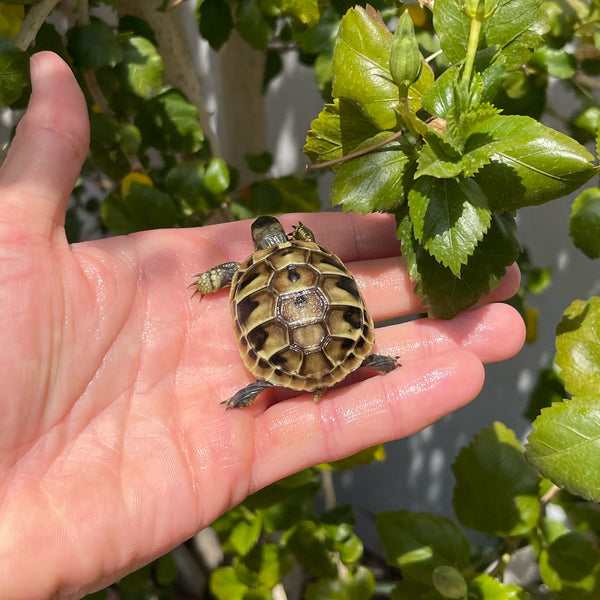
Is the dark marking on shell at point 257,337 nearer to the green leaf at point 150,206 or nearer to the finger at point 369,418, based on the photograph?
the finger at point 369,418

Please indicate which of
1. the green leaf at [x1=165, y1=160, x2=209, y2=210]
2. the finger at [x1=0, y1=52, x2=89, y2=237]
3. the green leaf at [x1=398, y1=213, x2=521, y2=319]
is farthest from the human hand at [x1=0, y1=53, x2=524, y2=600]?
the green leaf at [x1=398, y1=213, x2=521, y2=319]

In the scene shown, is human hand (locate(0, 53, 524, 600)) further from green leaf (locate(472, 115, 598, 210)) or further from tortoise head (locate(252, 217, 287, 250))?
green leaf (locate(472, 115, 598, 210))

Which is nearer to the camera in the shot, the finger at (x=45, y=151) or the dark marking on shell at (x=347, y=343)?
the finger at (x=45, y=151)

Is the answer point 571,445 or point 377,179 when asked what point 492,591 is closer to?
point 571,445

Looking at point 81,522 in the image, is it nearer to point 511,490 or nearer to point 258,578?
point 258,578

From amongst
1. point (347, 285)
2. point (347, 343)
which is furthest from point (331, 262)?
point (347, 343)

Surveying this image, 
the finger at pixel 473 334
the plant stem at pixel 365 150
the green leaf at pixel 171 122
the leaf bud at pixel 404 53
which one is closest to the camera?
the leaf bud at pixel 404 53

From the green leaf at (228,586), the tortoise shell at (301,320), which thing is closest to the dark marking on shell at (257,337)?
the tortoise shell at (301,320)

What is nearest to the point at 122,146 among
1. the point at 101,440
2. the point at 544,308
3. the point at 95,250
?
the point at 95,250
